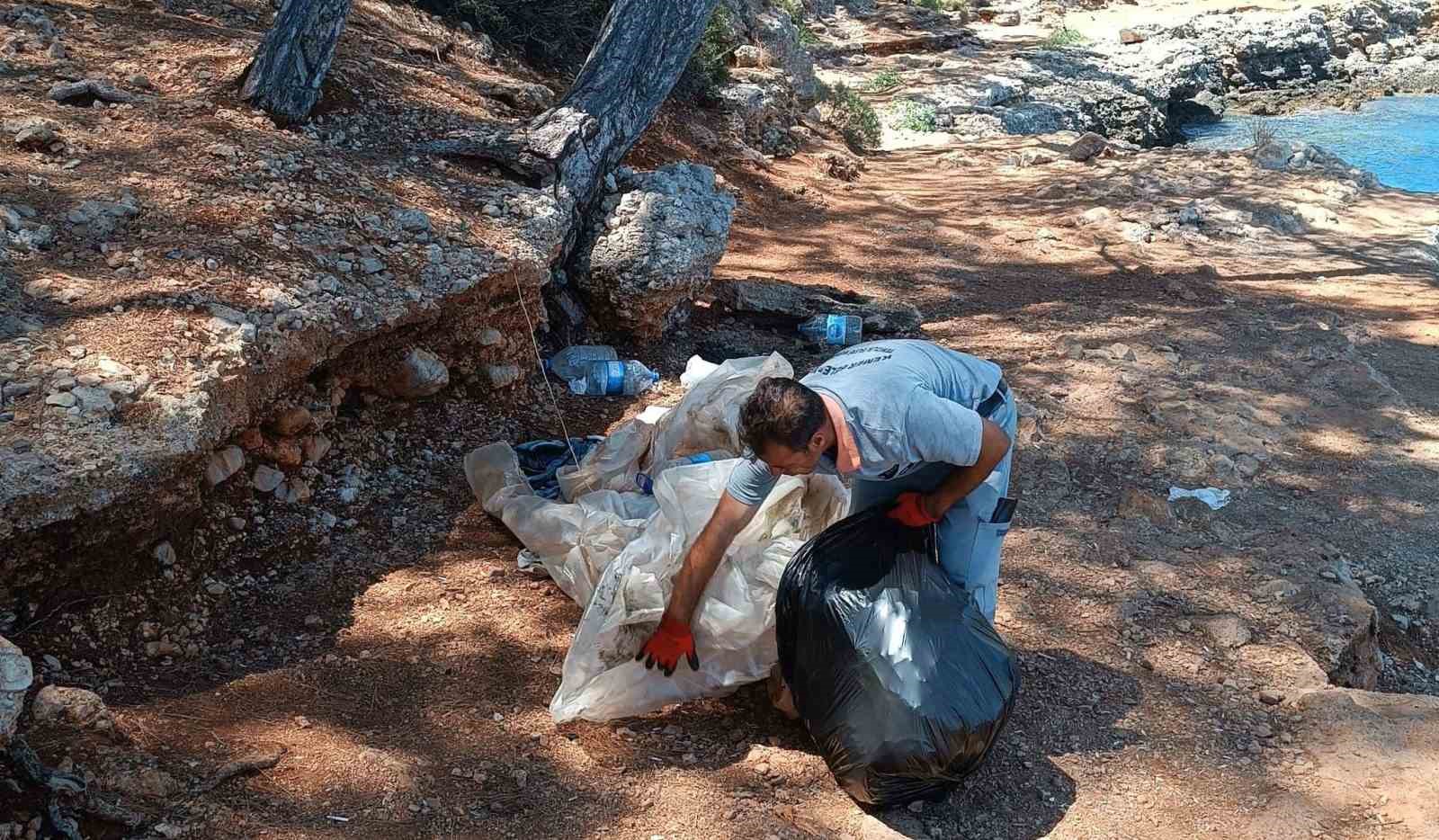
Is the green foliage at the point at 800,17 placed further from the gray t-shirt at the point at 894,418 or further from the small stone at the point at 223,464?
the gray t-shirt at the point at 894,418

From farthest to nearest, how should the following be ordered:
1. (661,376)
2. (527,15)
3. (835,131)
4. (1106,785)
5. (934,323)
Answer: (835,131) < (527,15) < (934,323) < (661,376) < (1106,785)

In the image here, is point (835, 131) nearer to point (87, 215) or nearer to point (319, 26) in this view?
point (319, 26)

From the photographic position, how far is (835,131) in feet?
34.0

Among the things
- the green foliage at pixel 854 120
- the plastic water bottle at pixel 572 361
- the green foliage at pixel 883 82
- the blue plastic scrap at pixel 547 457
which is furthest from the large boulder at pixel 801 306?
the green foliage at pixel 883 82

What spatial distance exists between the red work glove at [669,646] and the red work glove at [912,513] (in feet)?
1.92

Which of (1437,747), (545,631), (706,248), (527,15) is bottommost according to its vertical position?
(545,631)

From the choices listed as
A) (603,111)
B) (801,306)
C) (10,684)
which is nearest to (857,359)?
(10,684)

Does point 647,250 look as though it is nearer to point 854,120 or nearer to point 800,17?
point 854,120

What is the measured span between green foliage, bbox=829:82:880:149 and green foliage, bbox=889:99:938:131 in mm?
793

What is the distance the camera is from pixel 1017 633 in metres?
3.37

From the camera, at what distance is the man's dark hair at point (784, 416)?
2275 mm

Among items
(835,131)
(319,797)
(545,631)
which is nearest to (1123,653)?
(545,631)

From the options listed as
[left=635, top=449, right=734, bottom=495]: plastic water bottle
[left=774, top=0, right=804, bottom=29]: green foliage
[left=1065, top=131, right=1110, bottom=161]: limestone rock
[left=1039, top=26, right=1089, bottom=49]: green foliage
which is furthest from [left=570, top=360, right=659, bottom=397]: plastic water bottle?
[left=1039, top=26, right=1089, bottom=49]: green foliage

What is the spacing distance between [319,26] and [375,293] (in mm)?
1523
